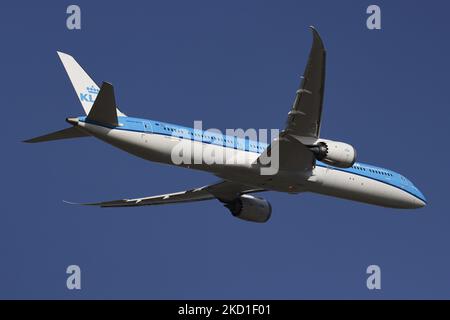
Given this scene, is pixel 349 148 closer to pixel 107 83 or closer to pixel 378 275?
pixel 378 275

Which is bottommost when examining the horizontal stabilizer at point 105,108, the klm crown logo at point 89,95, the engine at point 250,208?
the engine at point 250,208

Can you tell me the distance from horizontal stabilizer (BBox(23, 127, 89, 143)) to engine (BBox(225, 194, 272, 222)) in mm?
10623

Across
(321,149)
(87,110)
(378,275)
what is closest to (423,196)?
(378,275)

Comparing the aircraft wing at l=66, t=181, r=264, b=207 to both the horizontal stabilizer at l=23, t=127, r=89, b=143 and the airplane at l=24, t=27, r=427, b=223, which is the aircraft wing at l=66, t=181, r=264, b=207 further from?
the horizontal stabilizer at l=23, t=127, r=89, b=143

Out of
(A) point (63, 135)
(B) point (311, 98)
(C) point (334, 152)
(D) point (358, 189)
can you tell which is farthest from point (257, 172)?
(A) point (63, 135)

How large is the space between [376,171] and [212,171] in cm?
875

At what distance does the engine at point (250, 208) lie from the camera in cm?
4016

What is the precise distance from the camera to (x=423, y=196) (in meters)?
40.3

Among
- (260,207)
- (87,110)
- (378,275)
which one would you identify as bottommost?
(378,275)

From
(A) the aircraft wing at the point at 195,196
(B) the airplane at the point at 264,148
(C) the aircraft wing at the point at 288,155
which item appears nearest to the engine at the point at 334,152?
(B) the airplane at the point at 264,148

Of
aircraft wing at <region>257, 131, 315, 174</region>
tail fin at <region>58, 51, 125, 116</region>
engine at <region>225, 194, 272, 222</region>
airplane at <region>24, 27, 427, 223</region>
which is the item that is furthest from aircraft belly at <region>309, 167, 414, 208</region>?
tail fin at <region>58, 51, 125, 116</region>

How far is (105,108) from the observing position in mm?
30734

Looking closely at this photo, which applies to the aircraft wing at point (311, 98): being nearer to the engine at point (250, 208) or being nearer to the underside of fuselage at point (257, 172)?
the underside of fuselage at point (257, 172)

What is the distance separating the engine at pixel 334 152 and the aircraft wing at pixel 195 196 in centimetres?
677
